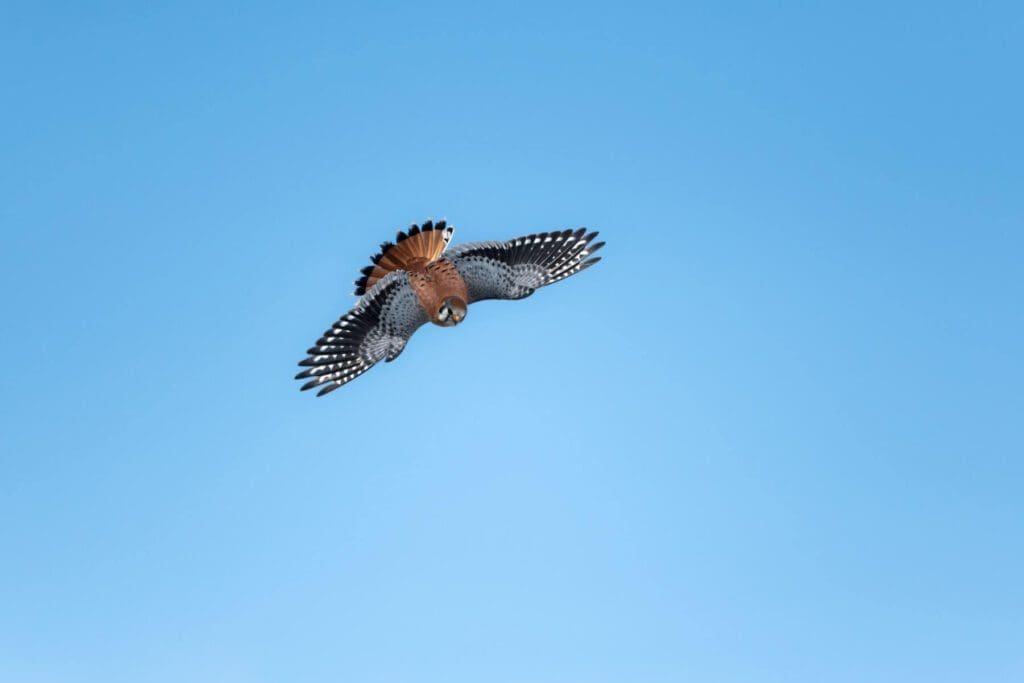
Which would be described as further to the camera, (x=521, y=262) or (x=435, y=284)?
(x=521, y=262)

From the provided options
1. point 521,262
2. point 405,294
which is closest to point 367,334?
point 405,294

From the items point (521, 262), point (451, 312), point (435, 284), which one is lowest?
point (451, 312)

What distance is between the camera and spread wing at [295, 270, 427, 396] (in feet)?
59.6

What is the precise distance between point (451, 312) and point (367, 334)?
5.51 feet

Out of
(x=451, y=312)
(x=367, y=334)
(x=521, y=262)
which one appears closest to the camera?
(x=451, y=312)

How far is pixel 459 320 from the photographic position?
18.1 metres

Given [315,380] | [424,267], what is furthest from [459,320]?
[315,380]

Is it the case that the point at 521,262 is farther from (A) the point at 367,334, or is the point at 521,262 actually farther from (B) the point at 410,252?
(A) the point at 367,334

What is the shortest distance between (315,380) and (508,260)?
13.6ft

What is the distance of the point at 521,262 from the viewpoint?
19.5m

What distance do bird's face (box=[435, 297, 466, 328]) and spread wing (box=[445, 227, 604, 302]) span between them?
722 millimetres

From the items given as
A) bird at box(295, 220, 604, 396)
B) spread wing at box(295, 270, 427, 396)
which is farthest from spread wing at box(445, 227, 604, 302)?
→ spread wing at box(295, 270, 427, 396)

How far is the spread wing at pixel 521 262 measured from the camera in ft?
61.1

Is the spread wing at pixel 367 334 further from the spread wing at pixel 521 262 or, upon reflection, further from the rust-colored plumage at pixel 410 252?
the spread wing at pixel 521 262
